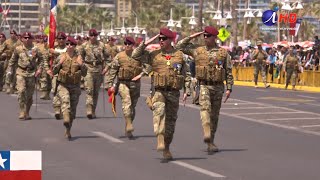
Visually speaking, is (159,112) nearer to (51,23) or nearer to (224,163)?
(224,163)

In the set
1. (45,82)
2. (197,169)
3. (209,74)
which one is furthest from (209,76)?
(45,82)

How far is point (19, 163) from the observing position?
585cm

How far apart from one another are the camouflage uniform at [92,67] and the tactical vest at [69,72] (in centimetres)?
456

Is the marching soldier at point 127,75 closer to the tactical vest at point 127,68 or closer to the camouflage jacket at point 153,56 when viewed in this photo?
the tactical vest at point 127,68

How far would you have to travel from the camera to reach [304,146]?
666 inches

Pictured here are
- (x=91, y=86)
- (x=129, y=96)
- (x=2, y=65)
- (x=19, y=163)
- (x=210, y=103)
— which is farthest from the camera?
(x=2, y=65)

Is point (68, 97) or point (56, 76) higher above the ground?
point (56, 76)

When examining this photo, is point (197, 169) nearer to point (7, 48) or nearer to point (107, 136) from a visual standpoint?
point (107, 136)

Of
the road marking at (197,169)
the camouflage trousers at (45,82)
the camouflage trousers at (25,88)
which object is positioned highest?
the camouflage trousers at (25,88)

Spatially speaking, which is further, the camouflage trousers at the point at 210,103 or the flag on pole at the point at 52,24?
the flag on pole at the point at 52,24

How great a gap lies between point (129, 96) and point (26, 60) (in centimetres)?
486

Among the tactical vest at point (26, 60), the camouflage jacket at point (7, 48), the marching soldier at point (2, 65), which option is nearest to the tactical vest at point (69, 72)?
the tactical vest at point (26, 60)

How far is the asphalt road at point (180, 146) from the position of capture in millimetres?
12820

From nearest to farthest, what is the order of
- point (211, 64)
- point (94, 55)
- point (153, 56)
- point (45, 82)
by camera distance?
point (153, 56) → point (211, 64) → point (94, 55) → point (45, 82)
